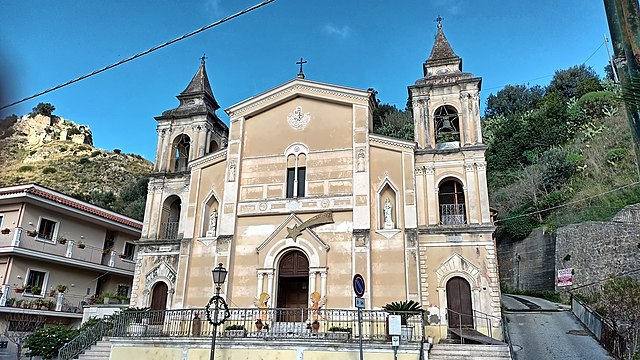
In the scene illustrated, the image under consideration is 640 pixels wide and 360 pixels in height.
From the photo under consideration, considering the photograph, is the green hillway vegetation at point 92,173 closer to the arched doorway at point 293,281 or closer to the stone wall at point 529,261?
the arched doorway at point 293,281

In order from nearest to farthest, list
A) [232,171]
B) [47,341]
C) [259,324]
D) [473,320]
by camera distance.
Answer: [259,324] → [473,320] → [47,341] → [232,171]

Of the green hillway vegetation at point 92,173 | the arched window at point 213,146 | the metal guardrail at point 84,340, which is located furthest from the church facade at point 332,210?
the green hillway vegetation at point 92,173

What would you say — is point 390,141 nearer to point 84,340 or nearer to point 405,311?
point 405,311

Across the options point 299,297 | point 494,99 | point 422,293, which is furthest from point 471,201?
point 494,99

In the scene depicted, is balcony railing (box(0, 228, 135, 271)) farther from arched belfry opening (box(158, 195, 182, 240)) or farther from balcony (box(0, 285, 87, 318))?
arched belfry opening (box(158, 195, 182, 240))

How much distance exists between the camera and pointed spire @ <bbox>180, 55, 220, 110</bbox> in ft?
93.1

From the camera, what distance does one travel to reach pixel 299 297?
2214cm

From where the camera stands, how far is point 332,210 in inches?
870

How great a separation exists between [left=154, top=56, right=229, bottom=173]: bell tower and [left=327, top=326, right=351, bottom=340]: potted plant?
42.5 ft

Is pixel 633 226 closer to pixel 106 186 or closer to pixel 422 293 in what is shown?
pixel 422 293

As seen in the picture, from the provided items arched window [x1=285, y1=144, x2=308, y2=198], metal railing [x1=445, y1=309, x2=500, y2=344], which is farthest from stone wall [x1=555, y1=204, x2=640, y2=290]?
arched window [x1=285, y1=144, x2=308, y2=198]

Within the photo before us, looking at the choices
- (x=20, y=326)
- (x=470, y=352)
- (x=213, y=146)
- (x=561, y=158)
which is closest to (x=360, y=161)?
(x=470, y=352)

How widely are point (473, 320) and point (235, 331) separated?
376 inches

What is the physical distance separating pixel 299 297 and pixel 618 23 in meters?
19.8
